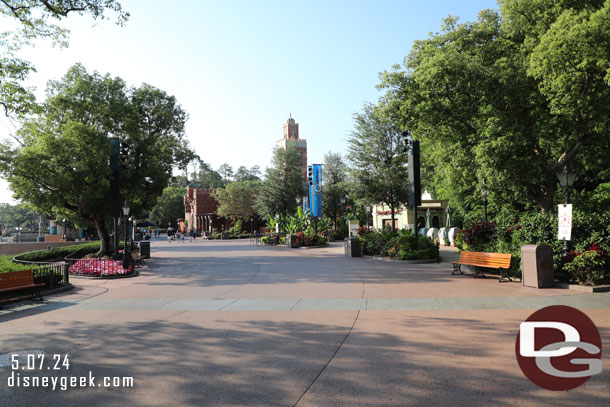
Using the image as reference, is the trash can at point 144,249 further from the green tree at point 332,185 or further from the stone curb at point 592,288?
the green tree at point 332,185

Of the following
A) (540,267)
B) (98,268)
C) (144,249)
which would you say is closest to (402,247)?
(540,267)

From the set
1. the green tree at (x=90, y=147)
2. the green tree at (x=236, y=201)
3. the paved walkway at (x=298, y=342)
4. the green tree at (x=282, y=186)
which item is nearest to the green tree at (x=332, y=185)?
the green tree at (x=282, y=186)

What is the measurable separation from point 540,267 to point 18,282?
14.0 metres

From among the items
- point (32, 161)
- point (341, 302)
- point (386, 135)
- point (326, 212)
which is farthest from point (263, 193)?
point (341, 302)

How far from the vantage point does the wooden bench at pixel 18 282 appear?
33.7 ft

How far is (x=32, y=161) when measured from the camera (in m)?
18.8

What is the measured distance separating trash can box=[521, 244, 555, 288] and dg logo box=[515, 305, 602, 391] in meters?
3.12

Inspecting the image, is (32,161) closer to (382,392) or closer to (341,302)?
(341,302)

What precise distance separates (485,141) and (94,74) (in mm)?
21579

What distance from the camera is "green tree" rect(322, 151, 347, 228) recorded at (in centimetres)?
5038

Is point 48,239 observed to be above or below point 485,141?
below

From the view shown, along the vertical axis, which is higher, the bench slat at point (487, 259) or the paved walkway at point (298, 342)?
the bench slat at point (487, 259)

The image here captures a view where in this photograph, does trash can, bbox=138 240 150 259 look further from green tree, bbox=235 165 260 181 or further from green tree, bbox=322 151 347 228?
green tree, bbox=235 165 260 181

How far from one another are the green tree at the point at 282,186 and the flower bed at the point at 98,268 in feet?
106
